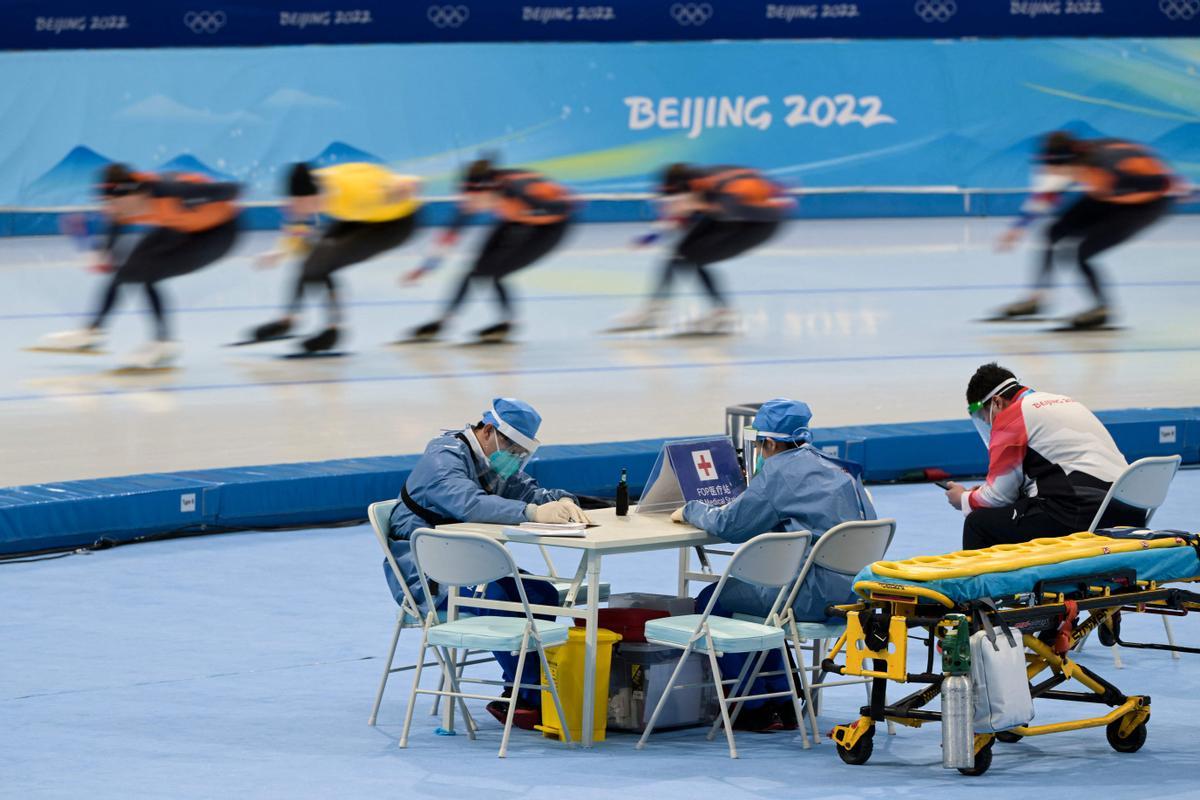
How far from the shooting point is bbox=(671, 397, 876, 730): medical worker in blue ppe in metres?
5.31

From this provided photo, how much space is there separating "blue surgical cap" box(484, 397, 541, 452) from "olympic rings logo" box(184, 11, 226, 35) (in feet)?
46.5

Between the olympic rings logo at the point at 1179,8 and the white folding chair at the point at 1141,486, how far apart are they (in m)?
16.7

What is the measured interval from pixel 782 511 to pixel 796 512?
4 centimetres

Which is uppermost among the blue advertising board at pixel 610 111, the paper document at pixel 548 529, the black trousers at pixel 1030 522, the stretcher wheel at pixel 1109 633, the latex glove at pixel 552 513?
the blue advertising board at pixel 610 111

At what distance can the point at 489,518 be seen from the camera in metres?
5.59

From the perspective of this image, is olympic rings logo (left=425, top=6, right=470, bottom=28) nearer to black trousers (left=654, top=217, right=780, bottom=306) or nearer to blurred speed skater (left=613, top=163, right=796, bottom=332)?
blurred speed skater (left=613, top=163, right=796, bottom=332)

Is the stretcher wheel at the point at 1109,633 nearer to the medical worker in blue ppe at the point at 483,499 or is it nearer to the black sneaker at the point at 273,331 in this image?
the medical worker in blue ppe at the point at 483,499

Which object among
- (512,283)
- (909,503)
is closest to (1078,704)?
(909,503)

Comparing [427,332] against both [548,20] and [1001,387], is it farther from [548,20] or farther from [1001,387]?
[1001,387]

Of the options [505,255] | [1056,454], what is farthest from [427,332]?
[1056,454]

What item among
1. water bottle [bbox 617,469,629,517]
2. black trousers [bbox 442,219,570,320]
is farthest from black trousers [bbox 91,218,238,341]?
water bottle [bbox 617,469,629,517]

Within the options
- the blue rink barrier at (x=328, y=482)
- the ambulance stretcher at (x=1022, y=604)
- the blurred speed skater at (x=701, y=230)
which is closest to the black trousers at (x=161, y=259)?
the blurred speed skater at (x=701, y=230)

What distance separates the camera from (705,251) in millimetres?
14836

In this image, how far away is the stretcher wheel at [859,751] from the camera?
→ 4.94 metres
